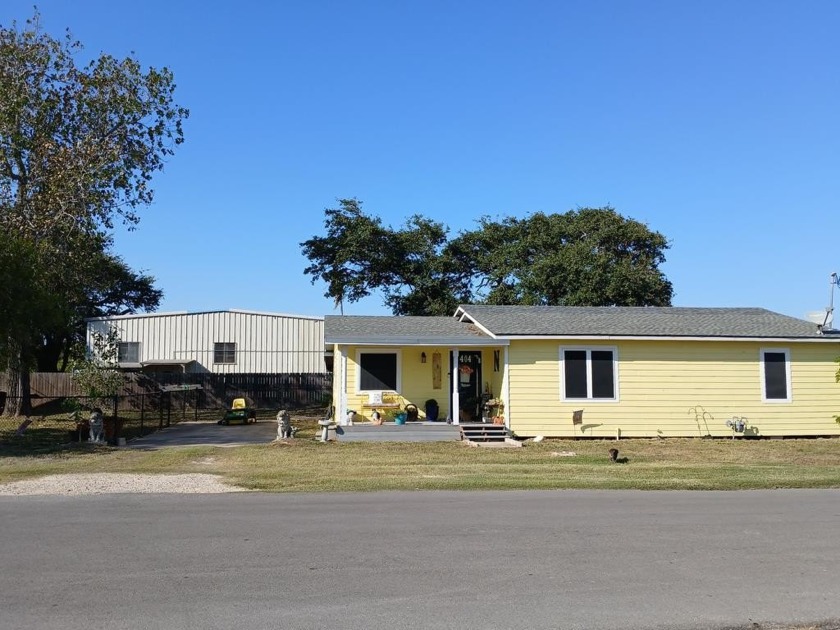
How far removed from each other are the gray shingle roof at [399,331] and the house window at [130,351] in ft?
55.8

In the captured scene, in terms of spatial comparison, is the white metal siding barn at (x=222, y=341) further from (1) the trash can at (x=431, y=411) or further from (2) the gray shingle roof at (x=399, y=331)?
(1) the trash can at (x=431, y=411)

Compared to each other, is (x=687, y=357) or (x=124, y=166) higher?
(x=124, y=166)

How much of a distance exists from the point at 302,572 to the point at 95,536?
9.19 feet

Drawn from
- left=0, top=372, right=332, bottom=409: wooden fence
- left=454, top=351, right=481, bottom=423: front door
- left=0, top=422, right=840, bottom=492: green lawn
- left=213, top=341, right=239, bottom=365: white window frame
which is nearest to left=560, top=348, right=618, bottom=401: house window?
left=0, top=422, right=840, bottom=492: green lawn

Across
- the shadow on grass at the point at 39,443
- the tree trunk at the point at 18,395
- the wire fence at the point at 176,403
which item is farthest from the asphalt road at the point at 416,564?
the tree trunk at the point at 18,395

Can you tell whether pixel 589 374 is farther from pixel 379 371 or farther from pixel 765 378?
pixel 379 371

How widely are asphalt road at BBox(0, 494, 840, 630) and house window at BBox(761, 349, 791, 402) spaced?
10.5m

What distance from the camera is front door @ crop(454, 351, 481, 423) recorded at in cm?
2161

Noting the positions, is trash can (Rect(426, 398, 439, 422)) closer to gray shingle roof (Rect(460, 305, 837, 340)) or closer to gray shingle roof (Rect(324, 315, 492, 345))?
gray shingle roof (Rect(324, 315, 492, 345))

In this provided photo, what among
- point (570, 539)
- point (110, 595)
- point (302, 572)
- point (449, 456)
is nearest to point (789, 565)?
point (570, 539)

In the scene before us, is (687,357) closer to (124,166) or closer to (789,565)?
(789,565)

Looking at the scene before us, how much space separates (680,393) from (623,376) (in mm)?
1673

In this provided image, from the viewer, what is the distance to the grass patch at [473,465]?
12062mm

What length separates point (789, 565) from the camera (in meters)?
6.73
